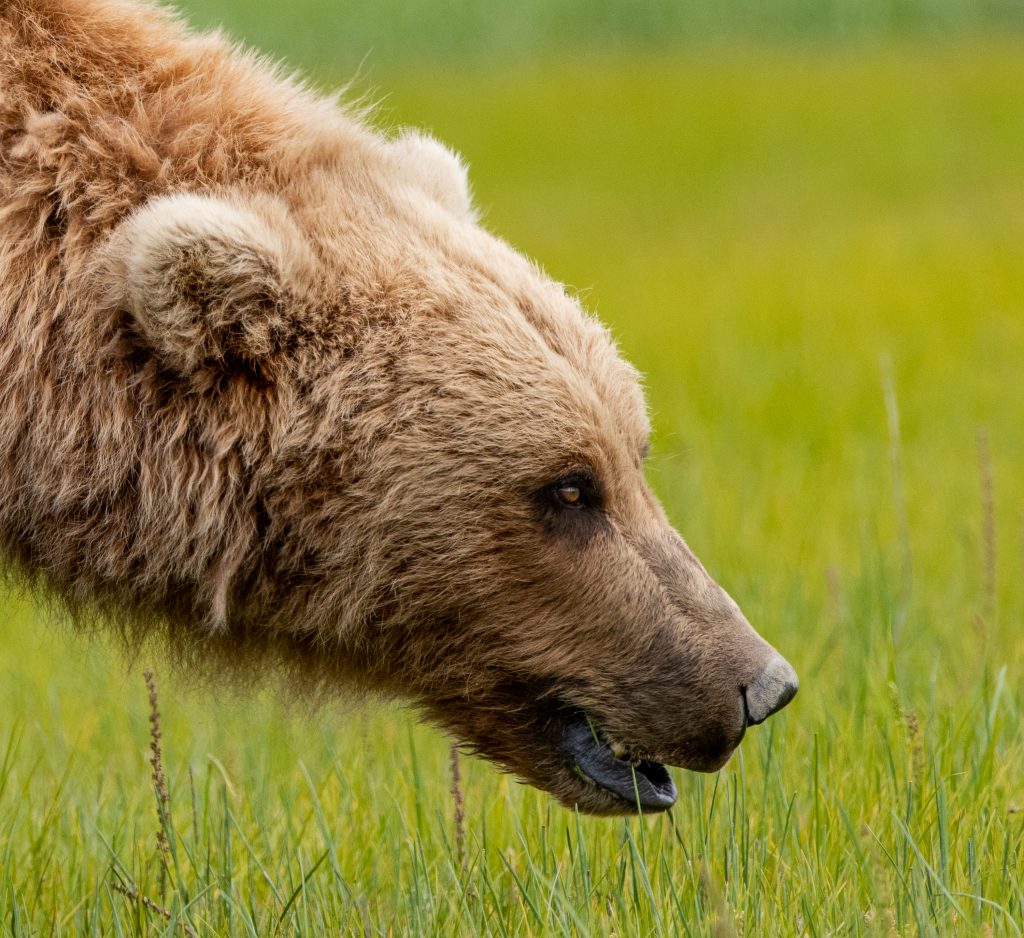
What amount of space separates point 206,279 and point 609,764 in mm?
1473

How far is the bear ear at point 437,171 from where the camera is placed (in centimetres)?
385

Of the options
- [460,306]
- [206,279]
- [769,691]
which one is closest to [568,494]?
[460,306]

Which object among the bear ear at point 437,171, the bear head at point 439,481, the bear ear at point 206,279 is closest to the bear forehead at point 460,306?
the bear head at point 439,481

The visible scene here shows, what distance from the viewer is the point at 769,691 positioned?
340 cm

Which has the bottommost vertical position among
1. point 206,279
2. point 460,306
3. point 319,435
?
point 319,435

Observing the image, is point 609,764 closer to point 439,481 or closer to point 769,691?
point 769,691

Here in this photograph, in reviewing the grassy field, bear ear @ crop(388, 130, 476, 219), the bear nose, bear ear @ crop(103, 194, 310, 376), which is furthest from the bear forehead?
the grassy field

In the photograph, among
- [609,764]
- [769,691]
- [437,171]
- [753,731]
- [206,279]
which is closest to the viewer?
[206,279]

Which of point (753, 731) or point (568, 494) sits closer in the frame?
point (568, 494)

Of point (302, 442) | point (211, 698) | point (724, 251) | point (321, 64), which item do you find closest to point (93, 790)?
Answer: point (211, 698)

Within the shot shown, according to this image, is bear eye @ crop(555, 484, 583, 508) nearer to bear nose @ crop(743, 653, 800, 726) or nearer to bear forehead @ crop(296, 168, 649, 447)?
bear forehead @ crop(296, 168, 649, 447)

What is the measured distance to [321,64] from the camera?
74.5ft

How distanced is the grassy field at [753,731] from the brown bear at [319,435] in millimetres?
337

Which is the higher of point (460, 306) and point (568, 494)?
point (460, 306)
